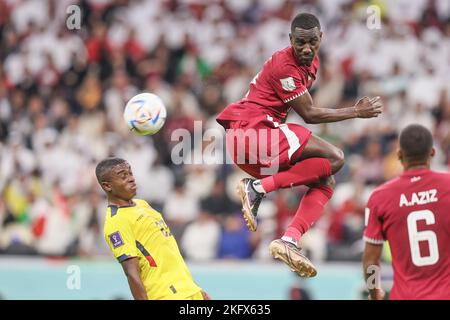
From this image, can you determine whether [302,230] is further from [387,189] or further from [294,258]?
[387,189]

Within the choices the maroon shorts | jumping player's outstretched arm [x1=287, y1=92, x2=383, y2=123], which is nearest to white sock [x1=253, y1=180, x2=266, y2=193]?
the maroon shorts

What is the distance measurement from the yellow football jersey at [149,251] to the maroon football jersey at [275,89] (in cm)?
127

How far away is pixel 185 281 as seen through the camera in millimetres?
9898

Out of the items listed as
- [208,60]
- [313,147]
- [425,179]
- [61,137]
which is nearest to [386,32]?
[208,60]

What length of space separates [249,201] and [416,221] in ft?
6.59

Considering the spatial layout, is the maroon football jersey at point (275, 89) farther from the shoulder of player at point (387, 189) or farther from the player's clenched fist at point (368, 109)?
the shoulder of player at point (387, 189)

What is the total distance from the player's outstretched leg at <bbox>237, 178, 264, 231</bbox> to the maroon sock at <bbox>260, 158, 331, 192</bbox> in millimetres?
126

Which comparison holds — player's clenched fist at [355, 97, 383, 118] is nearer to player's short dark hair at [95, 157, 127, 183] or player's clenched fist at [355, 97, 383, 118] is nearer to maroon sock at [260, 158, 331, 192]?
maroon sock at [260, 158, 331, 192]

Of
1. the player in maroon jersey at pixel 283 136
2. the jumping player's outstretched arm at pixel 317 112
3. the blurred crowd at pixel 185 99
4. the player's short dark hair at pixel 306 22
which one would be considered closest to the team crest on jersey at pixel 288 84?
the player in maroon jersey at pixel 283 136

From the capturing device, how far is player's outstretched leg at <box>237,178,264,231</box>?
9.97 m

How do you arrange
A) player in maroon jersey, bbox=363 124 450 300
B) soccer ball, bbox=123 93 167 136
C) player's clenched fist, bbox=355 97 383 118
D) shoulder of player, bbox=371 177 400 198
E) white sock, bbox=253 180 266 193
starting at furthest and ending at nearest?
soccer ball, bbox=123 93 167 136 < white sock, bbox=253 180 266 193 < player's clenched fist, bbox=355 97 383 118 < shoulder of player, bbox=371 177 400 198 < player in maroon jersey, bbox=363 124 450 300

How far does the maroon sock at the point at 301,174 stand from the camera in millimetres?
10016
